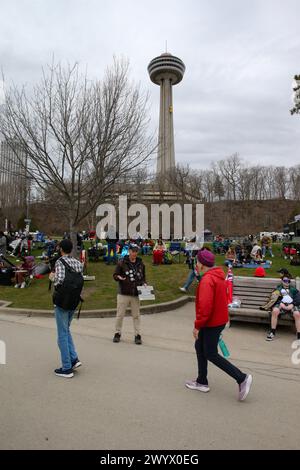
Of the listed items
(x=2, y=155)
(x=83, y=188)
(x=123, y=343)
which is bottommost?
(x=123, y=343)

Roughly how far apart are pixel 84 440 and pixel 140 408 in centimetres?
79

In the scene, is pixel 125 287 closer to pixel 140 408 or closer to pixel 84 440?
pixel 140 408

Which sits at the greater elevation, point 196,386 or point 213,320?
point 213,320

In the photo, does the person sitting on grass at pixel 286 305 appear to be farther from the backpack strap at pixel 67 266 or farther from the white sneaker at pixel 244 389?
the backpack strap at pixel 67 266

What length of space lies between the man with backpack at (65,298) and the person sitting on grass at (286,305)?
4.00 metres

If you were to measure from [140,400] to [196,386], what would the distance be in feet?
2.47

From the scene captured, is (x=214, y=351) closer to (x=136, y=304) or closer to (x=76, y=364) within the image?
(x=76, y=364)

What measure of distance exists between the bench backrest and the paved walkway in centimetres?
146

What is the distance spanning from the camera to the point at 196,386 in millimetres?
4223

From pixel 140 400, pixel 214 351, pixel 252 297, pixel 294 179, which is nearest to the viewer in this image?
pixel 140 400

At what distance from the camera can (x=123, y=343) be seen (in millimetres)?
6234

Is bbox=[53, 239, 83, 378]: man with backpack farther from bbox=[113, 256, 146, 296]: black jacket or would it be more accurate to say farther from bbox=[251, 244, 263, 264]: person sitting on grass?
bbox=[251, 244, 263, 264]: person sitting on grass

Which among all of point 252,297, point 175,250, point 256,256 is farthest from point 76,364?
point 175,250

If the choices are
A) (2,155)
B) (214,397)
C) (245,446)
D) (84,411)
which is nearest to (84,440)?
(84,411)
